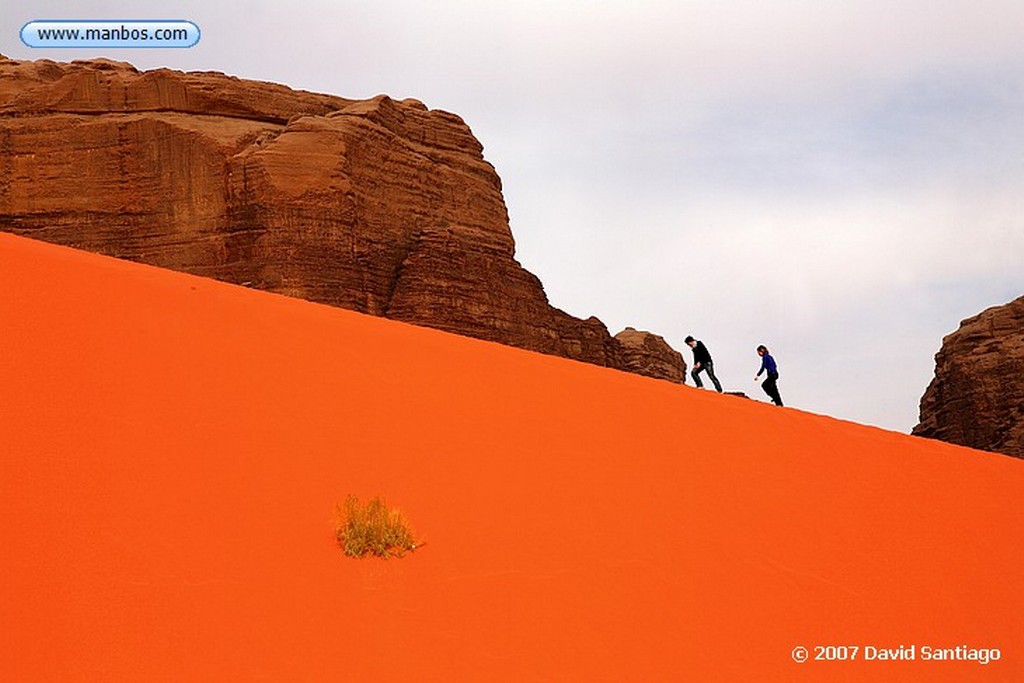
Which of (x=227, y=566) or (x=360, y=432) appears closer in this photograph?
Result: (x=227, y=566)

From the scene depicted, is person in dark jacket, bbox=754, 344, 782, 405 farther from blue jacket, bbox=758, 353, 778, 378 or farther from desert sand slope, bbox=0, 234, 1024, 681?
desert sand slope, bbox=0, 234, 1024, 681

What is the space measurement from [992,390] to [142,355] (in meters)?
33.3

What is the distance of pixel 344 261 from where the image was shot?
28078 mm

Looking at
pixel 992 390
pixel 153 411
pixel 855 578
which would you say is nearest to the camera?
pixel 153 411

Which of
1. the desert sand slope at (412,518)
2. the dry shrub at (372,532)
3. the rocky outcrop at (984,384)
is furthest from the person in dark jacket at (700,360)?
the rocky outcrop at (984,384)

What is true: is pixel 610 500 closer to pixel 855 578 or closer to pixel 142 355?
pixel 855 578

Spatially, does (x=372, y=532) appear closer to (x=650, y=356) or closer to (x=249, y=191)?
(x=249, y=191)

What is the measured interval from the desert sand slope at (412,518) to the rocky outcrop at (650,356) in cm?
2895

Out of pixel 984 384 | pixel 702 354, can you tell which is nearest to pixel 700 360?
pixel 702 354

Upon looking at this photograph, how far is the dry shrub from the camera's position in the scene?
7.83m

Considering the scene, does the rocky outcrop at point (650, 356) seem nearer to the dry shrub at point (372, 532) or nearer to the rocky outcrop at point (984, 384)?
the rocky outcrop at point (984, 384)

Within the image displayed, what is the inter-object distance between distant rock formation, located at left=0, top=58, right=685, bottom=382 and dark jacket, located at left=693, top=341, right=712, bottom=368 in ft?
29.5

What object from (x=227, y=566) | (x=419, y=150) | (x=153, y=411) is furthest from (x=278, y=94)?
(x=227, y=566)

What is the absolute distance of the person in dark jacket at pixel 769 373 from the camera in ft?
63.3
